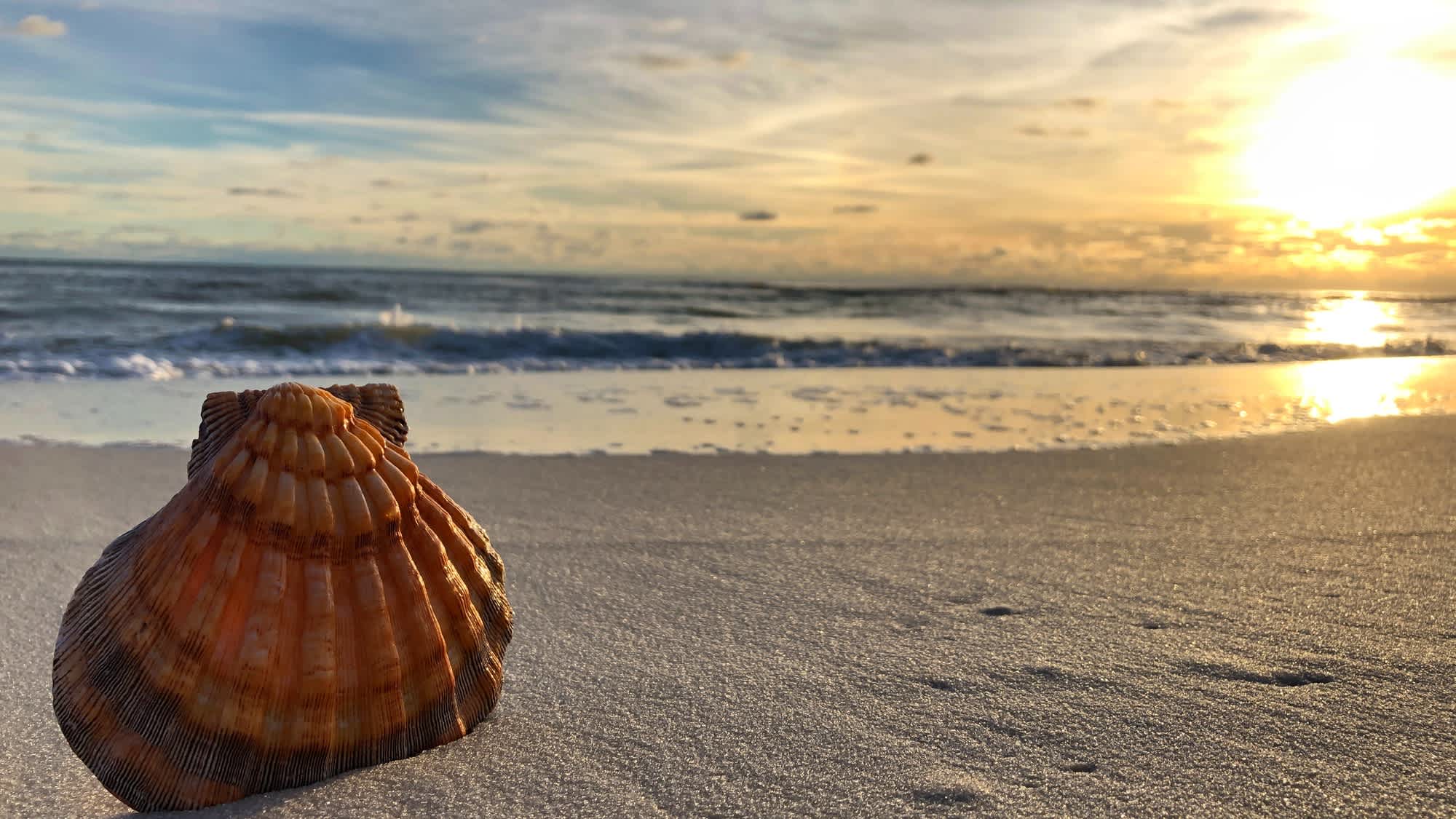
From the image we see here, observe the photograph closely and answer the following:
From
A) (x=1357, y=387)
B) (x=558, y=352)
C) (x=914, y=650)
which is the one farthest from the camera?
(x=558, y=352)

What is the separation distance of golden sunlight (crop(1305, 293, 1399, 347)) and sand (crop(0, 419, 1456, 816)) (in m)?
13.6

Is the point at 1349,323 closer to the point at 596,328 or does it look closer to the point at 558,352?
the point at 596,328

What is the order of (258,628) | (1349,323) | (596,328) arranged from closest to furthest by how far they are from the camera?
(258,628), (596,328), (1349,323)

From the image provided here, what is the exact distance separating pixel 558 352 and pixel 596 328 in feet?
12.9

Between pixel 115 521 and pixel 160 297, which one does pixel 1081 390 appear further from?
pixel 160 297

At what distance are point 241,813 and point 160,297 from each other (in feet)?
73.8

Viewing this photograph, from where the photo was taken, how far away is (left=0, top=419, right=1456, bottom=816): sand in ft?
6.70

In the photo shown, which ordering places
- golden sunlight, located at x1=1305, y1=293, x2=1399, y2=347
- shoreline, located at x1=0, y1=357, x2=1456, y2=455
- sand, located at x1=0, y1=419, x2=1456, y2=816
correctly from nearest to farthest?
sand, located at x1=0, y1=419, x2=1456, y2=816
shoreline, located at x1=0, y1=357, x2=1456, y2=455
golden sunlight, located at x1=1305, y1=293, x2=1399, y2=347

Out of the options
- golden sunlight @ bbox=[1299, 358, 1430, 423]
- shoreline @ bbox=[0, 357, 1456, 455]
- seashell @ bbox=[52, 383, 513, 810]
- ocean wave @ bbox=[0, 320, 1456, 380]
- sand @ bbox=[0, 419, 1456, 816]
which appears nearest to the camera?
seashell @ bbox=[52, 383, 513, 810]

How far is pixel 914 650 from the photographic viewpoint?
9.16 ft

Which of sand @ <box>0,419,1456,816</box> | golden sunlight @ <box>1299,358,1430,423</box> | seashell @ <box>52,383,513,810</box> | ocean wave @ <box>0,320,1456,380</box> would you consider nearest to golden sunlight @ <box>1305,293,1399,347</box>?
ocean wave @ <box>0,320,1456,380</box>

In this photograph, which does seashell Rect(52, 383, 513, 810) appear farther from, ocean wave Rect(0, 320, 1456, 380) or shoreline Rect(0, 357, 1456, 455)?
ocean wave Rect(0, 320, 1456, 380)

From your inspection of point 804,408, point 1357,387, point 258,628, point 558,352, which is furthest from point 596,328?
point 258,628

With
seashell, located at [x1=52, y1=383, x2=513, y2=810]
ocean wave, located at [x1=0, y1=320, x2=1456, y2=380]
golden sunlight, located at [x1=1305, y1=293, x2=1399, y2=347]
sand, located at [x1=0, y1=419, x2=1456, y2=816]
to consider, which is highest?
golden sunlight, located at [x1=1305, y1=293, x2=1399, y2=347]
